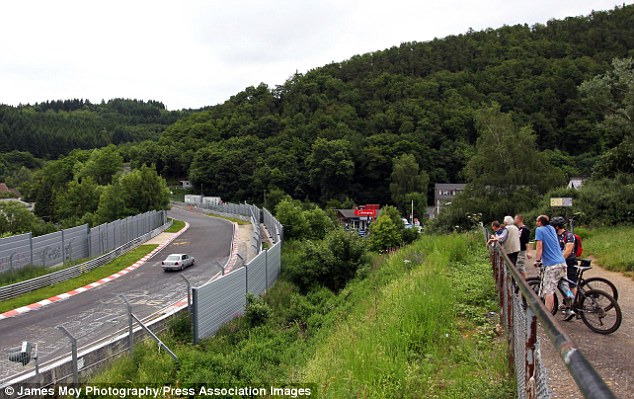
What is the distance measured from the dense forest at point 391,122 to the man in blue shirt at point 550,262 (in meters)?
84.8

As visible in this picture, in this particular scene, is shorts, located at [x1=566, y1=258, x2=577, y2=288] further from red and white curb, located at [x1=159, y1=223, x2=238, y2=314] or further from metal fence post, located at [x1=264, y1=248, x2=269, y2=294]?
metal fence post, located at [x1=264, y1=248, x2=269, y2=294]

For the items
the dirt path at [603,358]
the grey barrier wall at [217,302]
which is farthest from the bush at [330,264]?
the dirt path at [603,358]

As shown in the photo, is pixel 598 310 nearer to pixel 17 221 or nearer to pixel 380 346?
pixel 380 346

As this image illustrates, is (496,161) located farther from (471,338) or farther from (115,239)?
(471,338)

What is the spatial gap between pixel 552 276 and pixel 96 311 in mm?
15101

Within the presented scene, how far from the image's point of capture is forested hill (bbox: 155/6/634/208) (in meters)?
116

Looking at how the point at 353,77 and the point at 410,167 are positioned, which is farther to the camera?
the point at 353,77

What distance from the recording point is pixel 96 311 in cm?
1667

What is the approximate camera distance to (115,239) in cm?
3331

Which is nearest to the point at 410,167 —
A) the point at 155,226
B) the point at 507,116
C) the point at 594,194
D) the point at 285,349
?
the point at 507,116

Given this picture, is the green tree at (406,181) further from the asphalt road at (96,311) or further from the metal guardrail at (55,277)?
the asphalt road at (96,311)

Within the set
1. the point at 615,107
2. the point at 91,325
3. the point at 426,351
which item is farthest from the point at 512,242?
the point at 615,107

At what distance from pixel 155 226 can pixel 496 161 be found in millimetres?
32618

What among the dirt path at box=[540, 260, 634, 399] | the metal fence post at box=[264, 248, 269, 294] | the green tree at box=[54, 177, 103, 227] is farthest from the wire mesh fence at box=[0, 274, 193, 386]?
the green tree at box=[54, 177, 103, 227]
